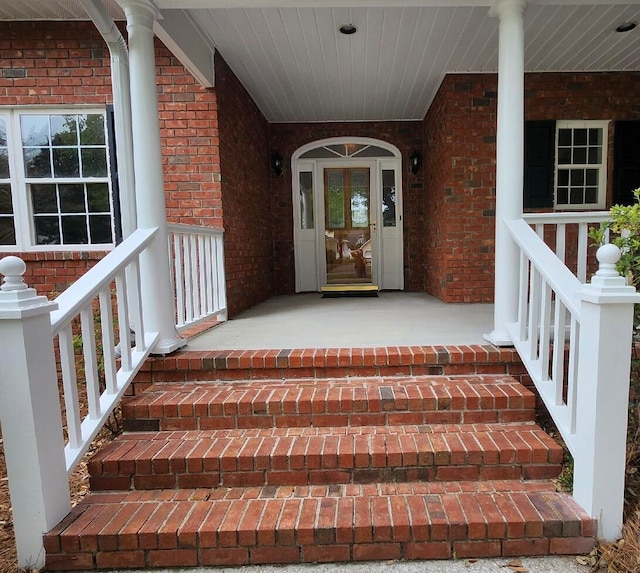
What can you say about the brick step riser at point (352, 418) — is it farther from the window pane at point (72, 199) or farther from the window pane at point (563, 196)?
the window pane at point (563, 196)

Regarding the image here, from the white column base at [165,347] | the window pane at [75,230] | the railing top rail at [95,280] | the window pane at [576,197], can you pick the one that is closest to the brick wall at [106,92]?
the window pane at [75,230]

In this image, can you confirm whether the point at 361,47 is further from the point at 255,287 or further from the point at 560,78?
the point at 255,287

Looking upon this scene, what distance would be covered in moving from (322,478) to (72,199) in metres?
3.90

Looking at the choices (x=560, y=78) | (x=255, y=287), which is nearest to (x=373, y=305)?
(x=255, y=287)

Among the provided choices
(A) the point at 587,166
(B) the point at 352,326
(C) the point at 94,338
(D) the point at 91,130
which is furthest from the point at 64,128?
(A) the point at 587,166

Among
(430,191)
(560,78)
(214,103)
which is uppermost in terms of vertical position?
(560,78)

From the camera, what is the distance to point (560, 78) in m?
4.46

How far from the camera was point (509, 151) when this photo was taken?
2.48 m

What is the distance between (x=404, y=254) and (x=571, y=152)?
8.10 feet

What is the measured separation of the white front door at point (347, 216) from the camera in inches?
235

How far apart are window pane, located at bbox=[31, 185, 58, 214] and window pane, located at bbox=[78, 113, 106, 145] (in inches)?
24.0

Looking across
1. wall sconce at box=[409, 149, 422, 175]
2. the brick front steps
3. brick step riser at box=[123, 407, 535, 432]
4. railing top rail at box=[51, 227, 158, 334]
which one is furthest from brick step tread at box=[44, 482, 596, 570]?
wall sconce at box=[409, 149, 422, 175]

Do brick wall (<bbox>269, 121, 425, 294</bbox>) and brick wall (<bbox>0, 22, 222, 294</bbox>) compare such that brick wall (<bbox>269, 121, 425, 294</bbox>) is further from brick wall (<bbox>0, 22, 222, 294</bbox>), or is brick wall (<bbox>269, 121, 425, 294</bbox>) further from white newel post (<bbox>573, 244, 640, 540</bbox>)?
white newel post (<bbox>573, 244, 640, 540</bbox>)

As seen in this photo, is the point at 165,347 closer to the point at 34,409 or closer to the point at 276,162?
the point at 34,409
